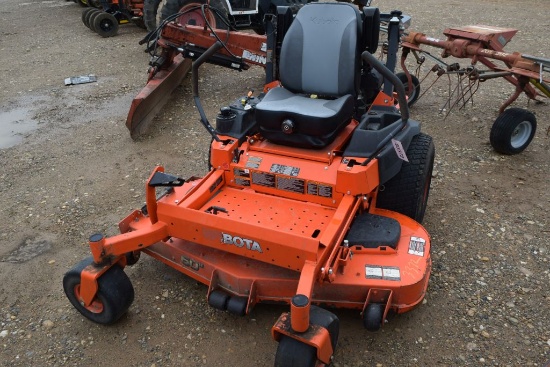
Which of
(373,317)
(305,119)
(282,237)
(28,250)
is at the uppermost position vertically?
(305,119)

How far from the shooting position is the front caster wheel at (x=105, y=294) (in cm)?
263

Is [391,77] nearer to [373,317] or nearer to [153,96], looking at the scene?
[373,317]

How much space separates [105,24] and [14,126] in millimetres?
4532

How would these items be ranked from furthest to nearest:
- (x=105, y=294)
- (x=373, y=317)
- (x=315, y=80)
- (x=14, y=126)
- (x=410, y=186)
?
(x=14, y=126), (x=315, y=80), (x=410, y=186), (x=105, y=294), (x=373, y=317)

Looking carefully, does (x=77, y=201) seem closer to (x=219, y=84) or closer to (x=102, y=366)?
(x=102, y=366)

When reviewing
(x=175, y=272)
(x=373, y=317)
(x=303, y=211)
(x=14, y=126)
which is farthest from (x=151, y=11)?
(x=373, y=317)

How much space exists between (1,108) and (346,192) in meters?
5.25

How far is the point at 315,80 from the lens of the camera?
10.6 ft

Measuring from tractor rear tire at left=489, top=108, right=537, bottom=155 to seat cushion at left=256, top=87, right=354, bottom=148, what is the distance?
6.32 ft

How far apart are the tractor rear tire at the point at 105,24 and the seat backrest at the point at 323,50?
7.26 m

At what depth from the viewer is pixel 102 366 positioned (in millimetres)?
2576

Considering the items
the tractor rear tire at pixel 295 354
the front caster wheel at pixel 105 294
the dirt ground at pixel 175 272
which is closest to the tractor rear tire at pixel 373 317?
the dirt ground at pixel 175 272

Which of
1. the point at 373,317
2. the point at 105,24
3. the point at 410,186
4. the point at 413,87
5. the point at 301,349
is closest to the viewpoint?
the point at 301,349

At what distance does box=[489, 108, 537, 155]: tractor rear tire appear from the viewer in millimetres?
4324
